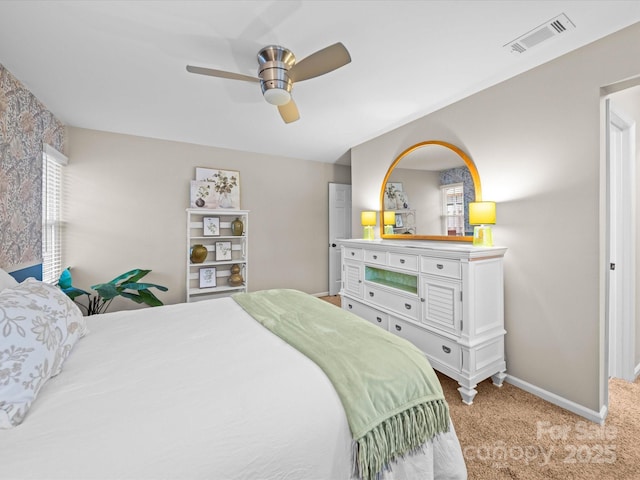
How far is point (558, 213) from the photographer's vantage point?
2027 millimetres

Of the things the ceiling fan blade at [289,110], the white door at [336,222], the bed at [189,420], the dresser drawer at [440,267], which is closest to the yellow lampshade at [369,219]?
the dresser drawer at [440,267]

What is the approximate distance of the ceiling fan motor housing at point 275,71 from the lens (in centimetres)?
180

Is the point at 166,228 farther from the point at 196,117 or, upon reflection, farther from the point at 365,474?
the point at 365,474

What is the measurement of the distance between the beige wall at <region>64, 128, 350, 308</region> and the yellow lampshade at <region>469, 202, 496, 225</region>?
116 inches

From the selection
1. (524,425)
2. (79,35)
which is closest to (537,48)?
(524,425)

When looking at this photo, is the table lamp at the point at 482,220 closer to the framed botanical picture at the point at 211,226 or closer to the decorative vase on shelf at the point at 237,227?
the decorative vase on shelf at the point at 237,227

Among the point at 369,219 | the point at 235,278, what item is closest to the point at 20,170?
the point at 235,278

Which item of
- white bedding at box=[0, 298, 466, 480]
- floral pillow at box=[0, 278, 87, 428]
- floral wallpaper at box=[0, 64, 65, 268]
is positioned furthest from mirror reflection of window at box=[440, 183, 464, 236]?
floral wallpaper at box=[0, 64, 65, 268]

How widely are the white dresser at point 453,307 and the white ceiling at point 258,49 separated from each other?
1.38m

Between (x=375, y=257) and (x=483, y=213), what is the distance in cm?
109

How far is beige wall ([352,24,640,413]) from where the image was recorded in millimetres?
1851

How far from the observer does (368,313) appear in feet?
10.0

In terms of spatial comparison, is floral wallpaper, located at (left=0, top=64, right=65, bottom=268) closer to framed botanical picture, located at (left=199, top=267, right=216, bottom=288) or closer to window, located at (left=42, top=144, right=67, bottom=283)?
window, located at (left=42, top=144, right=67, bottom=283)

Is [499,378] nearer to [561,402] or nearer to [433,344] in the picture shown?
[561,402]
